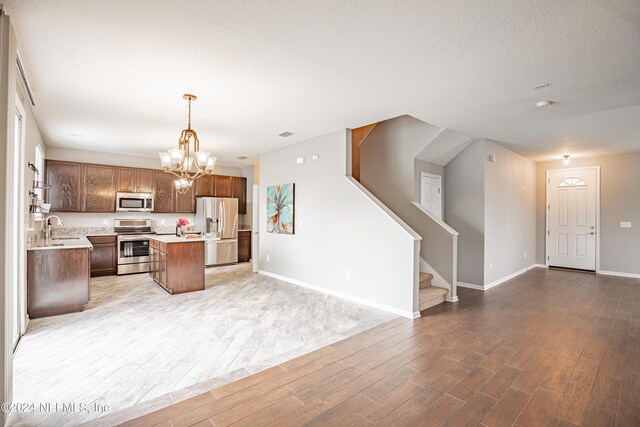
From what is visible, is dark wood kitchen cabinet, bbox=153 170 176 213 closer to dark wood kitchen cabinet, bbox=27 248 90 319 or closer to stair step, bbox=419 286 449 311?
dark wood kitchen cabinet, bbox=27 248 90 319

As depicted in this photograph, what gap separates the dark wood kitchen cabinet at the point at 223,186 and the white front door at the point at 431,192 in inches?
206

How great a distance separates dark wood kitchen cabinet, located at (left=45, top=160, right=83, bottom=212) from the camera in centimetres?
616

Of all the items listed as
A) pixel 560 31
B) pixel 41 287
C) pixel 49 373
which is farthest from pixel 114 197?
pixel 560 31

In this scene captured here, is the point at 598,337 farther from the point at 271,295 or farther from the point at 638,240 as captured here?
the point at 638,240

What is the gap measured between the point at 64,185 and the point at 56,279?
3284 millimetres

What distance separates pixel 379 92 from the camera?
3.46 meters

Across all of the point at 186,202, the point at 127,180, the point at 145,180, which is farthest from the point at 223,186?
the point at 127,180

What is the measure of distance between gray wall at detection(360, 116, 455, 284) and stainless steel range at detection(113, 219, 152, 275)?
4.92 metres

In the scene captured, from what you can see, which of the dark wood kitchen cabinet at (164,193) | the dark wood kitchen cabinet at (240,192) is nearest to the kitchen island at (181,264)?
the dark wood kitchen cabinet at (164,193)

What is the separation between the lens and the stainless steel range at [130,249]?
21.4 feet

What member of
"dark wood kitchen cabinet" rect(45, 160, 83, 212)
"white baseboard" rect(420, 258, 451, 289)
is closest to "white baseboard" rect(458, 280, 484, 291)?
"white baseboard" rect(420, 258, 451, 289)

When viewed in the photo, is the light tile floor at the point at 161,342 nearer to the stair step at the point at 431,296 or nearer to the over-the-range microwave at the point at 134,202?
the stair step at the point at 431,296

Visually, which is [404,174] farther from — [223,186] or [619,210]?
[619,210]

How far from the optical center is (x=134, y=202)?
7020 millimetres
